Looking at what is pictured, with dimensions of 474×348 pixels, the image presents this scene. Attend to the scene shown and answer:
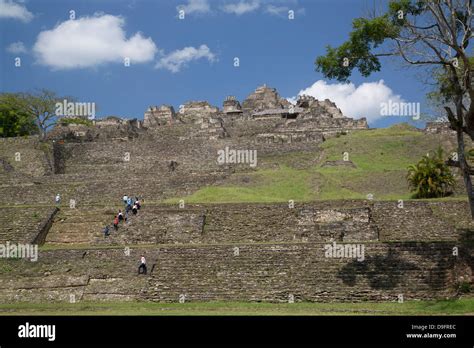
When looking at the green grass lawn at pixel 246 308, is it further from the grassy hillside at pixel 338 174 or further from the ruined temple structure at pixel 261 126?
the ruined temple structure at pixel 261 126

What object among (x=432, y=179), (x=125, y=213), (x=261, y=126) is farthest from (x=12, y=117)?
(x=432, y=179)

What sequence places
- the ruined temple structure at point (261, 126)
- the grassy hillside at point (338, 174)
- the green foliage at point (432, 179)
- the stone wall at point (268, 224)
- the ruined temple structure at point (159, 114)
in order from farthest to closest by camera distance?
the ruined temple structure at point (159, 114)
the ruined temple structure at point (261, 126)
the grassy hillside at point (338, 174)
the green foliage at point (432, 179)
the stone wall at point (268, 224)

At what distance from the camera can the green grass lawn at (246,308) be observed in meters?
17.6

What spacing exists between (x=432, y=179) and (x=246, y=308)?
50.3 ft

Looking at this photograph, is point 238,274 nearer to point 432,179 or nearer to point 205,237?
point 205,237

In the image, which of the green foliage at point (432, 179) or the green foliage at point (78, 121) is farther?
the green foliage at point (78, 121)

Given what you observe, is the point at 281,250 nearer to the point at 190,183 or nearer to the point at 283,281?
the point at 283,281

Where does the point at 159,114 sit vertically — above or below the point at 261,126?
above

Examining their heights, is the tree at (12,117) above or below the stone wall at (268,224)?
above

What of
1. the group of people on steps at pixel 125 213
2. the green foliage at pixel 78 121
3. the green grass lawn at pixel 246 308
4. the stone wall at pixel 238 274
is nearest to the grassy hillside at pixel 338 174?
the group of people on steps at pixel 125 213

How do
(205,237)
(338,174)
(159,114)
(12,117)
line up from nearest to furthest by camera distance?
1. (205,237)
2. (338,174)
3. (12,117)
4. (159,114)

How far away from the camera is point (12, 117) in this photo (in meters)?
55.9

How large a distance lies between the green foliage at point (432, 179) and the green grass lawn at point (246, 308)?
12.0 meters

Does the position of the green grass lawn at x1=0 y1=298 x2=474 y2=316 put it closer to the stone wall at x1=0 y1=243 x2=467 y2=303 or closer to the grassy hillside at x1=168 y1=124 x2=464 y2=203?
the stone wall at x1=0 y1=243 x2=467 y2=303
